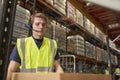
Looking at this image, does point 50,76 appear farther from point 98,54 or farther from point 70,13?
point 98,54

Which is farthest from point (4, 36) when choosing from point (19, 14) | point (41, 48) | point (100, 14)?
point (19, 14)

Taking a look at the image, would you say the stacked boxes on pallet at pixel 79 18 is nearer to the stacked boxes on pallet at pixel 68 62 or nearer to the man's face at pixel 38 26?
the stacked boxes on pallet at pixel 68 62

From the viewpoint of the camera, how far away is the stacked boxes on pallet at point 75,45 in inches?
209

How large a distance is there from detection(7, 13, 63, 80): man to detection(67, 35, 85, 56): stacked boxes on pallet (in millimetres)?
3139

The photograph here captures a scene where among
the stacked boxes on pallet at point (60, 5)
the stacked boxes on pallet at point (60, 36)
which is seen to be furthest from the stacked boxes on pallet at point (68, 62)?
the stacked boxes on pallet at point (60, 5)

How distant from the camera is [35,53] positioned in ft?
6.15

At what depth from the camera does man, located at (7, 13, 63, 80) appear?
184cm

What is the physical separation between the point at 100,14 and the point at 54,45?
1.96ft

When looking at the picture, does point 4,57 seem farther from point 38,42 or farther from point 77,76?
point 38,42

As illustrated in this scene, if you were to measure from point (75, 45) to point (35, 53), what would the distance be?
3818mm

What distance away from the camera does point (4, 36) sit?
0.84 m

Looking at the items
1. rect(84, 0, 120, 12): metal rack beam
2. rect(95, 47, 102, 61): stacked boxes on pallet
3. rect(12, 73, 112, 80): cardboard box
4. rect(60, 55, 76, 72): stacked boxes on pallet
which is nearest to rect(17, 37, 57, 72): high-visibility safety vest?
rect(12, 73, 112, 80): cardboard box

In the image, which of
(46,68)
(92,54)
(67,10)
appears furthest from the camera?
(92,54)

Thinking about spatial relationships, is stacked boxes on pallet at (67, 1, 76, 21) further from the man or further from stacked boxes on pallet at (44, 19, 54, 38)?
the man
